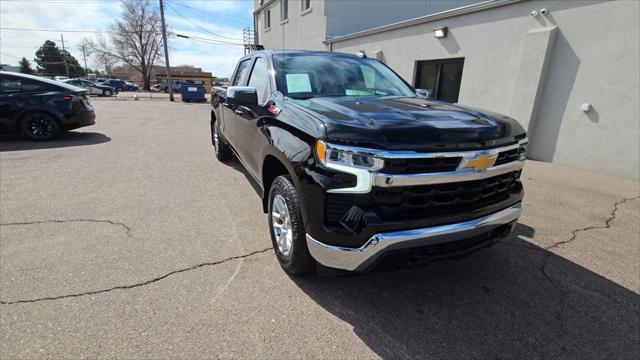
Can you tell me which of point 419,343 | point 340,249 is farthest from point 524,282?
point 340,249

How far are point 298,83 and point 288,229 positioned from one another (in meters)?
1.40

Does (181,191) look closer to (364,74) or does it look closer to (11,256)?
(11,256)

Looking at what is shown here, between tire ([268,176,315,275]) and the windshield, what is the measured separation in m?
0.91

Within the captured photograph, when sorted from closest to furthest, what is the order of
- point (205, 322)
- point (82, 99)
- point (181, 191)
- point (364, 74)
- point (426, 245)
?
point (426, 245) < point (205, 322) < point (364, 74) < point (181, 191) < point (82, 99)

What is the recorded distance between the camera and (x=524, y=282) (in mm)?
2688

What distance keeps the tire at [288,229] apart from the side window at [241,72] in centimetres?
221

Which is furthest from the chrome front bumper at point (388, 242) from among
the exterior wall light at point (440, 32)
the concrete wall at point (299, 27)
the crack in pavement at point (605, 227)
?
the concrete wall at point (299, 27)

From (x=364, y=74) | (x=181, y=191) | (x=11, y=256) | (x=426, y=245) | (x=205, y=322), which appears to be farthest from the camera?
(x=181, y=191)

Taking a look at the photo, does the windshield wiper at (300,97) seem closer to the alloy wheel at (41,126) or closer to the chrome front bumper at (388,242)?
the chrome front bumper at (388,242)

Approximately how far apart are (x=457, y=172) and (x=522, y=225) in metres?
2.34

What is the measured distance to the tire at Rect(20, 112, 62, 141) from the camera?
744 centimetres

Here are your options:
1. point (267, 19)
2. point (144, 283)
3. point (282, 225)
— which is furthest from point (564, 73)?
point (267, 19)

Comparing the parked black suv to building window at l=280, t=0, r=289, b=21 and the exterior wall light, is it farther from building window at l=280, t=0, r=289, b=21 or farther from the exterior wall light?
building window at l=280, t=0, r=289, b=21

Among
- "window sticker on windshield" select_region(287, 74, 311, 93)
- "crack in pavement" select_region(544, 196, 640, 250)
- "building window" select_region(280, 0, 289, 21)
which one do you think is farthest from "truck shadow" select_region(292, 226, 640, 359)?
"building window" select_region(280, 0, 289, 21)
